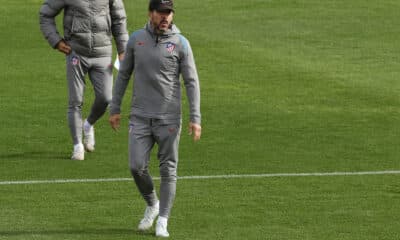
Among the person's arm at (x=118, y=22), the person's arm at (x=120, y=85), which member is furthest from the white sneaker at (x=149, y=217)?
the person's arm at (x=118, y=22)

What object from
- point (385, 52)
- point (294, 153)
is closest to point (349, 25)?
point (385, 52)

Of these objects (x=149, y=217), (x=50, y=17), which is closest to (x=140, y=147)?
(x=149, y=217)

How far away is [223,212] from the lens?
14.6 m

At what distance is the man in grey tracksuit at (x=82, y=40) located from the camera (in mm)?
17484

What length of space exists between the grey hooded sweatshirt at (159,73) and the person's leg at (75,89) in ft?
12.9

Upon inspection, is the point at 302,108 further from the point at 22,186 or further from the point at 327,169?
the point at 22,186

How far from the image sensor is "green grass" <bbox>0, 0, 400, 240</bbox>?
46.9ft

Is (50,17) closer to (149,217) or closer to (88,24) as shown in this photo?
(88,24)

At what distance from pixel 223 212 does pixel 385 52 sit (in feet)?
36.0

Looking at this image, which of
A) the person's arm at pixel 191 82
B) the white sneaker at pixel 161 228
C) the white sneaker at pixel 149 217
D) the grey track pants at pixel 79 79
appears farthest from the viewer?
the grey track pants at pixel 79 79

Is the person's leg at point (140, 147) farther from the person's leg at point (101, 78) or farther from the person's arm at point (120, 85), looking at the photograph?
the person's leg at point (101, 78)

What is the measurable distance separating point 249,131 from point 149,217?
567 centimetres

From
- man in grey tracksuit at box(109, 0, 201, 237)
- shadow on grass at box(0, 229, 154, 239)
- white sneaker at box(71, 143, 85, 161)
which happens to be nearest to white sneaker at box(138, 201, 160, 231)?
shadow on grass at box(0, 229, 154, 239)

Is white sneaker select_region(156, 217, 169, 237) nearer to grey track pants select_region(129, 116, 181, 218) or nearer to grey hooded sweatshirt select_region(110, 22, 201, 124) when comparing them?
grey track pants select_region(129, 116, 181, 218)
